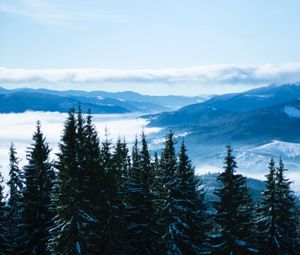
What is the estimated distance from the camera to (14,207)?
50438mm

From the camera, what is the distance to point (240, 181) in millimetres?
39375

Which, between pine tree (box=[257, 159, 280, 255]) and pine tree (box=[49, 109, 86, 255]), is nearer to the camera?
pine tree (box=[49, 109, 86, 255])

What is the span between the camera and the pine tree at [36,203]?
41438 millimetres

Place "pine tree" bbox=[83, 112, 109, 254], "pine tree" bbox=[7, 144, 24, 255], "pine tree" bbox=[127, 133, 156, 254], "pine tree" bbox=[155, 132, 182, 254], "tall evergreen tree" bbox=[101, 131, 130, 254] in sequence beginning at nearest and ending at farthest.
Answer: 1. "pine tree" bbox=[83, 112, 109, 254]
2. "tall evergreen tree" bbox=[101, 131, 130, 254]
3. "pine tree" bbox=[155, 132, 182, 254]
4. "pine tree" bbox=[7, 144, 24, 255]
5. "pine tree" bbox=[127, 133, 156, 254]

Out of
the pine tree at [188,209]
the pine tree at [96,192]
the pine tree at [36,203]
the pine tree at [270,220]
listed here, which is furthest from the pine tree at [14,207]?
the pine tree at [270,220]

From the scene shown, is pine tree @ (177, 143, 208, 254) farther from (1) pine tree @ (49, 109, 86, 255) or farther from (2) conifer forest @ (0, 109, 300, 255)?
(1) pine tree @ (49, 109, 86, 255)

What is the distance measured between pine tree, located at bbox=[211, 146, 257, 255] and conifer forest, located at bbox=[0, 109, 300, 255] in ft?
0.26

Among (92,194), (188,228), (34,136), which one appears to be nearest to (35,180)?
(34,136)

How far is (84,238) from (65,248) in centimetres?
146

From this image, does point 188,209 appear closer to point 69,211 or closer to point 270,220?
point 270,220

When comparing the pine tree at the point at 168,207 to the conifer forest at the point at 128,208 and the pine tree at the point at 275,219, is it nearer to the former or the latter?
the conifer forest at the point at 128,208

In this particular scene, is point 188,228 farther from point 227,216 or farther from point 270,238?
point 270,238

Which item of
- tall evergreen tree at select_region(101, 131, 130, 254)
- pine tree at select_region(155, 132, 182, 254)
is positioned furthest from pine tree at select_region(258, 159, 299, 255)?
tall evergreen tree at select_region(101, 131, 130, 254)

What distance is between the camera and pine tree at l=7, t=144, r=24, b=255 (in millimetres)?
41969
